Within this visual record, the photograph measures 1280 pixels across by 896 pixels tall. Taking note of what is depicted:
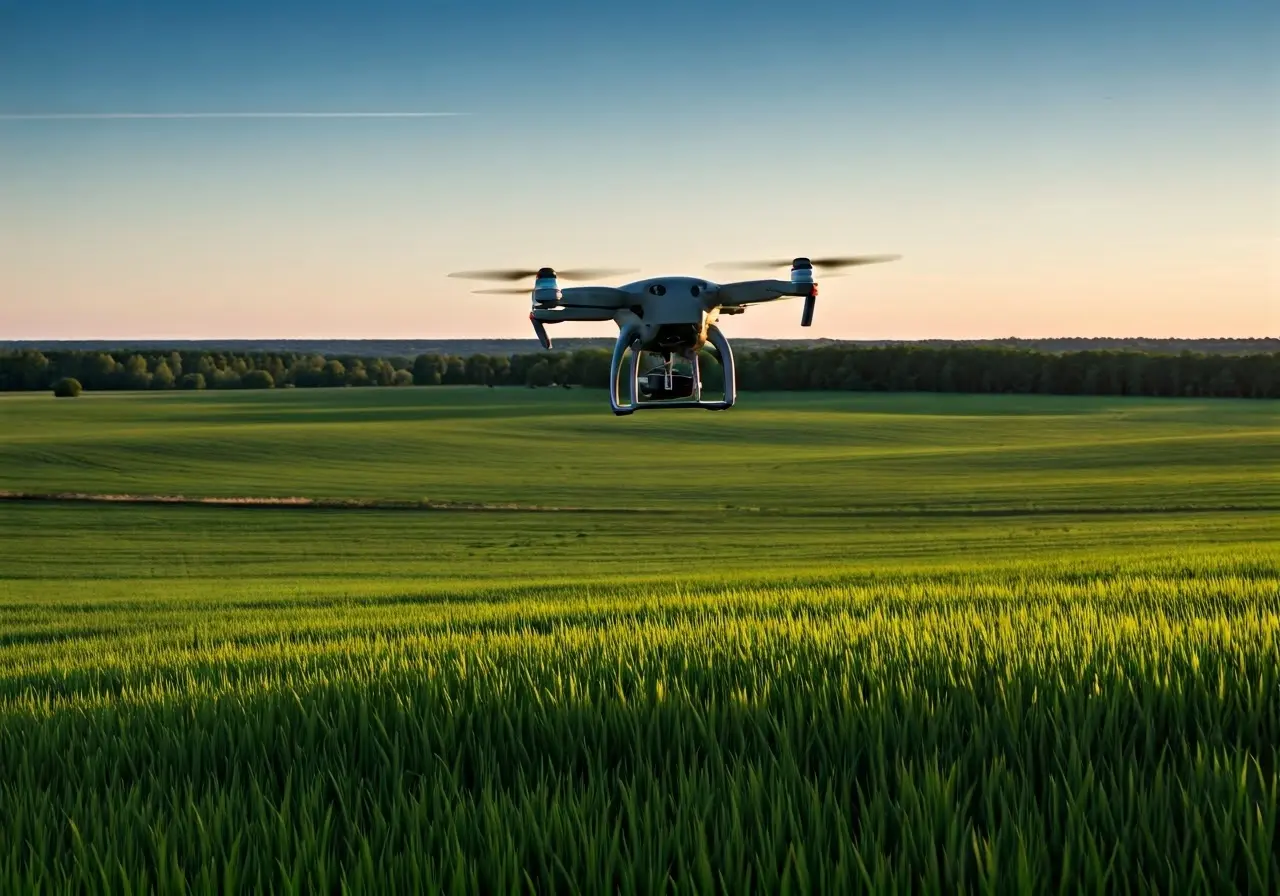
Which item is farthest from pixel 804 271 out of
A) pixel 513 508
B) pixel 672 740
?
pixel 513 508

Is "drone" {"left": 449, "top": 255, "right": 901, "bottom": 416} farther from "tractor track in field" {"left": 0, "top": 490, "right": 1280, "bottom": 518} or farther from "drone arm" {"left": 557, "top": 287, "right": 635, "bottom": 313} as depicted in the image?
"tractor track in field" {"left": 0, "top": 490, "right": 1280, "bottom": 518}

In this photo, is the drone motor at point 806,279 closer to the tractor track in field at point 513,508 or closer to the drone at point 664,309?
the drone at point 664,309

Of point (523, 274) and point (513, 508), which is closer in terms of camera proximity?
point (523, 274)

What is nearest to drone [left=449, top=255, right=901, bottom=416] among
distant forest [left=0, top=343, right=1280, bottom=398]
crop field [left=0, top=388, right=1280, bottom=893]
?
crop field [left=0, top=388, right=1280, bottom=893]

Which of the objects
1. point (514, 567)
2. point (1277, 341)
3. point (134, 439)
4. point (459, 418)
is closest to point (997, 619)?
point (514, 567)

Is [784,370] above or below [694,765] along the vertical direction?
above

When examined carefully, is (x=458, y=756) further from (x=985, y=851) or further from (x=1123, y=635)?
(x=1123, y=635)

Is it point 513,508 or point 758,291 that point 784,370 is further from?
point 758,291
